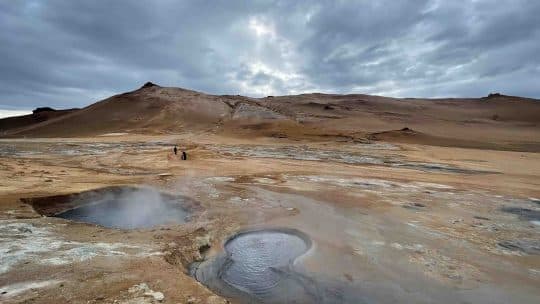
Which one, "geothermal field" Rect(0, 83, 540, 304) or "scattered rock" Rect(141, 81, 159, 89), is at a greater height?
"scattered rock" Rect(141, 81, 159, 89)

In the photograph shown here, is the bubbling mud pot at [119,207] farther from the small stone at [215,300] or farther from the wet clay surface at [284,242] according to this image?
the small stone at [215,300]

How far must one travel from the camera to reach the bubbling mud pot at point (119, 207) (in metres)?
6.97

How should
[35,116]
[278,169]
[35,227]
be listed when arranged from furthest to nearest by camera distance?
1. [35,116]
2. [278,169]
3. [35,227]

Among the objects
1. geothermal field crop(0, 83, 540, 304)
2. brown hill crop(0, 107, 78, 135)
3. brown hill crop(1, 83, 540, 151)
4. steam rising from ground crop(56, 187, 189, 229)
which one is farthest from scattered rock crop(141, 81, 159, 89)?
steam rising from ground crop(56, 187, 189, 229)

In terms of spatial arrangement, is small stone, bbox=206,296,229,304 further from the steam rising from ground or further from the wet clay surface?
the steam rising from ground

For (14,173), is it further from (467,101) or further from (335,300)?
(467,101)

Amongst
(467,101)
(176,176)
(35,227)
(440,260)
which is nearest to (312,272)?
(440,260)

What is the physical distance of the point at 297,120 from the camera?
3909 cm

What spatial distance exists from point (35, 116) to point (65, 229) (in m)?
58.1

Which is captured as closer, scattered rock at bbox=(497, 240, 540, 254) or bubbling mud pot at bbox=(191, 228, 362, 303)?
bubbling mud pot at bbox=(191, 228, 362, 303)

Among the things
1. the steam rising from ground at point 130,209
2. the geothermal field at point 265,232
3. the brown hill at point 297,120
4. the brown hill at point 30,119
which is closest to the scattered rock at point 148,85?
the brown hill at point 297,120

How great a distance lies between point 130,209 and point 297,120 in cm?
3215

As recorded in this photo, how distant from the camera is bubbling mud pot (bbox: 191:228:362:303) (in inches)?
159

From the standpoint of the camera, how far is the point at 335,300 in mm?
3982
